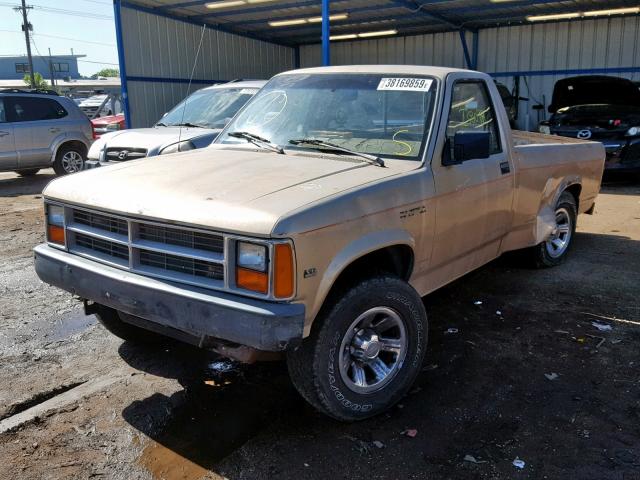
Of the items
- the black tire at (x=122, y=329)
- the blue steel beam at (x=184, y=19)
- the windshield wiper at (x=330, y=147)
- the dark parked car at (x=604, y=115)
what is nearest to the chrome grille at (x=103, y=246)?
the black tire at (x=122, y=329)

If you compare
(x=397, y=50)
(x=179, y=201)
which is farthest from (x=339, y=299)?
(x=397, y=50)

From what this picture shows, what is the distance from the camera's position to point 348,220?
119 inches

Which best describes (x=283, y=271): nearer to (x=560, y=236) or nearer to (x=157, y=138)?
(x=560, y=236)

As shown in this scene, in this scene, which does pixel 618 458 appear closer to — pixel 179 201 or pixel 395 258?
pixel 395 258

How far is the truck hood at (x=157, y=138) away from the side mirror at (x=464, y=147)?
4.35 m

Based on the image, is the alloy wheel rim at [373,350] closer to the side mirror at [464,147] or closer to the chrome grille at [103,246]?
the side mirror at [464,147]

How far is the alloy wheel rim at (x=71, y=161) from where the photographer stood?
12.7 metres

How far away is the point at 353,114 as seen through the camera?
4070 mm

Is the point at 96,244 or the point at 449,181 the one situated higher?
the point at 449,181

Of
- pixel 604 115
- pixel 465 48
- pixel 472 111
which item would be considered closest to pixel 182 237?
pixel 472 111

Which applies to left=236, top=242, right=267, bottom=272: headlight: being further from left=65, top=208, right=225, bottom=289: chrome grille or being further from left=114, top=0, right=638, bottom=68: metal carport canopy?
left=114, top=0, right=638, bottom=68: metal carport canopy

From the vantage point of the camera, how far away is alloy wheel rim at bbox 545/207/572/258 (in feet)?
20.2

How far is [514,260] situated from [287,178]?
359 centimetres

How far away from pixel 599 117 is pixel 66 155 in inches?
426
